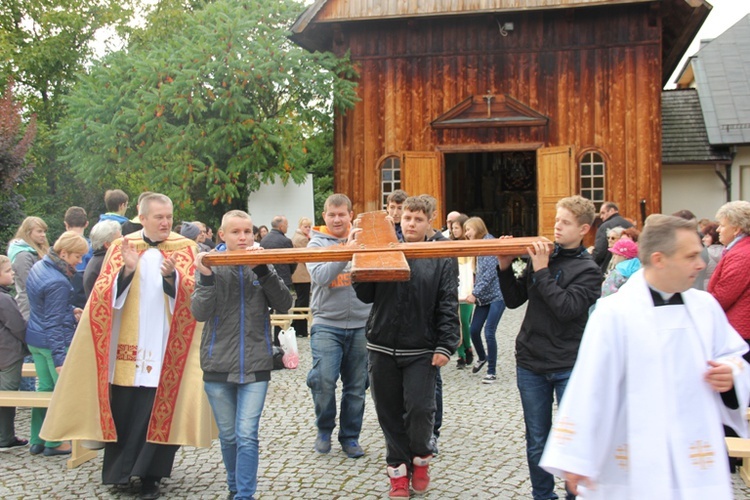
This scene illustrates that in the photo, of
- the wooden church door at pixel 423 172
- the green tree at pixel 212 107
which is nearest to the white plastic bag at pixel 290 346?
the green tree at pixel 212 107

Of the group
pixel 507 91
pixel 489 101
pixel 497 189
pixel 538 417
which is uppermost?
pixel 507 91

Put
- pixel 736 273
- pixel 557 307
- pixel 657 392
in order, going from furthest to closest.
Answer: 1. pixel 736 273
2. pixel 557 307
3. pixel 657 392

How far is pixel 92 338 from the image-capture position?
211 inches

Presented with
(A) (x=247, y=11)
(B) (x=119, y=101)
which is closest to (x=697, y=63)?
(A) (x=247, y=11)

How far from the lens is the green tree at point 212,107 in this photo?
1532cm

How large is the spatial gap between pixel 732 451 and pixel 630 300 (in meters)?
2.37

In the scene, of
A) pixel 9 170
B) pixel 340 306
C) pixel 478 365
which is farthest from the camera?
pixel 9 170

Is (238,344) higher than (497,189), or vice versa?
(497,189)

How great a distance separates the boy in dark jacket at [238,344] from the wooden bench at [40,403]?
1.72m

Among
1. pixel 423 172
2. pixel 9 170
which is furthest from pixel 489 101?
pixel 9 170

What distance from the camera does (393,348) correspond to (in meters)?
4.95

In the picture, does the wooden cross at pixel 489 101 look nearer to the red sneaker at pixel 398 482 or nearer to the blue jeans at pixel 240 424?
the red sneaker at pixel 398 482

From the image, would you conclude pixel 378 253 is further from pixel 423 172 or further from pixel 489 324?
pixel 423 172

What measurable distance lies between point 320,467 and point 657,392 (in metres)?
3.35
